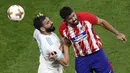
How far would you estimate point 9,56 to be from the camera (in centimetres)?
1409

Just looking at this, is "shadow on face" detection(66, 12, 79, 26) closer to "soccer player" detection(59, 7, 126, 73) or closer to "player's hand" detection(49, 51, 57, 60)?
"soccer player" detection(59, 7, 126, 73)

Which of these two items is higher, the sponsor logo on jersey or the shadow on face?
the shadow on face

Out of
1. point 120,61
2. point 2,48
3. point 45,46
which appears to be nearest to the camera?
point 45,46

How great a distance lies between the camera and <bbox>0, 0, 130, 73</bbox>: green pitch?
13500 millimetres

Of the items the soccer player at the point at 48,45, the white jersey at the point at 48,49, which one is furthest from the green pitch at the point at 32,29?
the soccer player at the point at 48,45

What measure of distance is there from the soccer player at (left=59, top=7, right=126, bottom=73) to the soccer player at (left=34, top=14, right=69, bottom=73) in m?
0.61

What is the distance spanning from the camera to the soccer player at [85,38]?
1030 cm

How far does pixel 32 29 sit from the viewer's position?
52.0 ft

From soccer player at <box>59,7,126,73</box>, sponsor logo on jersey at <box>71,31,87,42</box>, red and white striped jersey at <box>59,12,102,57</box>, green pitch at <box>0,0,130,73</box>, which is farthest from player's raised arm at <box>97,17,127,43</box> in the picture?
green pitch at <box>0,0,130,73</box>

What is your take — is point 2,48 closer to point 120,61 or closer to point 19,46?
point 19,46

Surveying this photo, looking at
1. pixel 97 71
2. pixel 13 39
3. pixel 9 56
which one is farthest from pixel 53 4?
pixel 97 71

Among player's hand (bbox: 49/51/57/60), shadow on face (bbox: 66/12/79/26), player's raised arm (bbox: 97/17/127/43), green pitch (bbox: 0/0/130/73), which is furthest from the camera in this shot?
green pitch (bbox: 0/0/130/73)

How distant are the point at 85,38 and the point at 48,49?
4.44 ft

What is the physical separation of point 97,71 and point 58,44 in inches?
66.3
